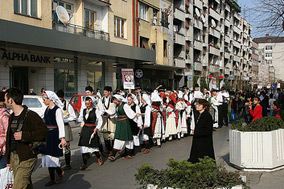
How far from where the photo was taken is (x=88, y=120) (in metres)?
7.82

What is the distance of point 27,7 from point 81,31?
4672 mm

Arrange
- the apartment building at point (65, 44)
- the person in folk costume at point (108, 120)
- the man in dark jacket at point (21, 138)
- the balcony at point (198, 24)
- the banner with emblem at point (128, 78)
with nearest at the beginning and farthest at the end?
the man in dark jacket at point (21, 138)
the person in folk costume at point (108, 120)
the banner with emblem at point (128, 78)
the apartment building at point (65, 44)
the balcony at point (198, 24)

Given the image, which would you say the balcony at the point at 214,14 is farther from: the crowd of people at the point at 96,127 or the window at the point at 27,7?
the crowd of people at the point at 96,127

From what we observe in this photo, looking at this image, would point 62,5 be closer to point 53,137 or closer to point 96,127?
point 96,127

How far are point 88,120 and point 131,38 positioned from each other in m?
21.7

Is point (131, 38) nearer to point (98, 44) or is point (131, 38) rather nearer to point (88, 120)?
point (98, 44)

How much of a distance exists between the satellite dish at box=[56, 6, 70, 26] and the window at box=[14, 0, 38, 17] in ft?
4.32

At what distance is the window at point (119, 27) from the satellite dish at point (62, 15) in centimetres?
656

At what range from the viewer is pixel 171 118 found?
39.2 ft


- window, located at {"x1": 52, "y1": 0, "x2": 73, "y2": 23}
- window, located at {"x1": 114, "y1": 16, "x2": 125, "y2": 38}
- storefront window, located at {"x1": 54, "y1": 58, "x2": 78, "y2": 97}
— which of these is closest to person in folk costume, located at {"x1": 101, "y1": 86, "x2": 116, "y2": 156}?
storefront window, located at {"x1": 54, "y1": 58, "x2": 78, "y2": 97}

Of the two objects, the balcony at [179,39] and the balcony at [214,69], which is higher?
the balcony at [179,39]

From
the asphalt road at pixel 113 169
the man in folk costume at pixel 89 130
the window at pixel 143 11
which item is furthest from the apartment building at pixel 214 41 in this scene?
the man in folk costume at pixel 89 130

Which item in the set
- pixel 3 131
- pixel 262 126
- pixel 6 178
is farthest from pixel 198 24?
pixel 6 178

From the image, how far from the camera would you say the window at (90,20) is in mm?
23741
